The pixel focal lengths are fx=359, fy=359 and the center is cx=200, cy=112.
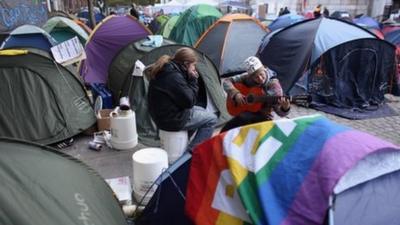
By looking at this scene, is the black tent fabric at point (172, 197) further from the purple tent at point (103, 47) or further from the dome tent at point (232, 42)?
the dome tent at point (232, 42)

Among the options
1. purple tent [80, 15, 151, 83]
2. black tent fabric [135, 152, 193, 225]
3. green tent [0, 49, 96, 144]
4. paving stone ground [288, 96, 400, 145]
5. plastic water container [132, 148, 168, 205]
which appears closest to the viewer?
black tent fabric [135, 152, 193, 225]

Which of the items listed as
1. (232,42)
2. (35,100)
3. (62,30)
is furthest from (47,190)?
(62,30)

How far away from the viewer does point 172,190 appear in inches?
101

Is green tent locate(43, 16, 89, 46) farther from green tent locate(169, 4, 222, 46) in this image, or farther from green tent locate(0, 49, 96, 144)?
green tent locate(0, 49, 96, 144)

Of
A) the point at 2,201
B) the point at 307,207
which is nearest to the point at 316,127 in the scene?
the point at 307,207

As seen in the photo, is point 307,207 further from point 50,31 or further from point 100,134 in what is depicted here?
point 50,31

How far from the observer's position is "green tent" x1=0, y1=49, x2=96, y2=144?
178 inches

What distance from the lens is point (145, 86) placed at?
538cm

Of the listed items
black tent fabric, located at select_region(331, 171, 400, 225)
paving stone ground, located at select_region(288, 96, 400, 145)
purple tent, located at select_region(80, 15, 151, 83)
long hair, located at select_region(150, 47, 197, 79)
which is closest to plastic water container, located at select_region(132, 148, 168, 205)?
long hair, located at select_region(150, 47, 197, 79)

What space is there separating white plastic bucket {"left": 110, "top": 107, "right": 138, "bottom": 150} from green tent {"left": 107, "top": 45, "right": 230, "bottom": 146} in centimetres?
30

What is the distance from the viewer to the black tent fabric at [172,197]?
248 centimetres

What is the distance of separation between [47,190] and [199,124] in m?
2.51

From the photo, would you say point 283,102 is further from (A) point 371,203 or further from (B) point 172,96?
(A) point 371,203

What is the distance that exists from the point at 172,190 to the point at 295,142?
1.02 m
